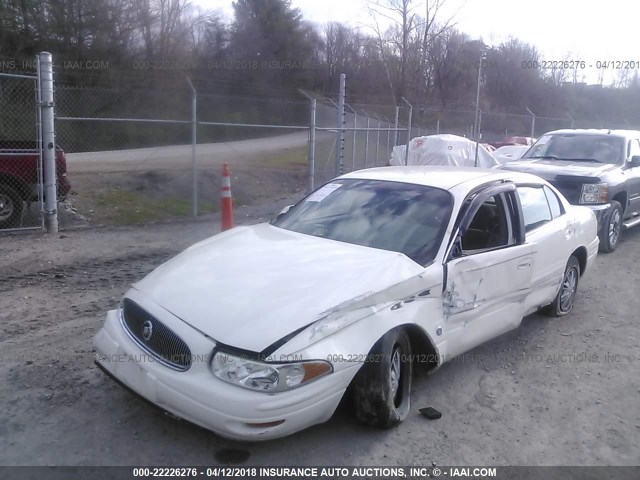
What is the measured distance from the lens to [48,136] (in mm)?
8039

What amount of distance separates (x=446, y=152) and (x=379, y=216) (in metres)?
11.6

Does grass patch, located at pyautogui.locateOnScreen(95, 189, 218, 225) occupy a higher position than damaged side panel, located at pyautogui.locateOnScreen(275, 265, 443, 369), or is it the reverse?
damaged side panel, located at pyautogui.locateOnScreen(275, 265, 443, 369)

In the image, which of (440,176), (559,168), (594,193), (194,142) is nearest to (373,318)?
(440,176)

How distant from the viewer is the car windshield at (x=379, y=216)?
412 cm

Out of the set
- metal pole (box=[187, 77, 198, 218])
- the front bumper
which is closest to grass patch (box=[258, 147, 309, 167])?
metal pole (box=[187, 77, 198, 218])

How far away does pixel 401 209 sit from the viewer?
14.5ft

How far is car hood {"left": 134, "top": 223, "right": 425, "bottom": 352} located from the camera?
3.16 m

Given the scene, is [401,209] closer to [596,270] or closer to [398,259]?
[398,259]

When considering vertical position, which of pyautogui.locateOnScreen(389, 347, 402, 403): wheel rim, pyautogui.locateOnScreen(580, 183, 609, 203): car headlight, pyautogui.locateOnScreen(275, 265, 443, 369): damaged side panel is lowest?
pyautogui.locateOnScreen(389, 347, 402, 403): wheel rim

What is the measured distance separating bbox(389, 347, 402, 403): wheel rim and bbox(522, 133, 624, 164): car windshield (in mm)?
7576

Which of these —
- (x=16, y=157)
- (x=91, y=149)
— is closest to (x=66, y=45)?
(x=91, y=149)

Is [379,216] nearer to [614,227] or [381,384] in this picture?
[381,384]

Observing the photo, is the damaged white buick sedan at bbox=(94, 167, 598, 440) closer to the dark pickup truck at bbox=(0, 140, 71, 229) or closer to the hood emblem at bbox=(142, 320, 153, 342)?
the hood emblem at bbox=(142, 320, 153, 342)

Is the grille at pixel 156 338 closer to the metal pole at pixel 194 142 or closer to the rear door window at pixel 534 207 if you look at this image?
the rear door window at pixel 534 207
